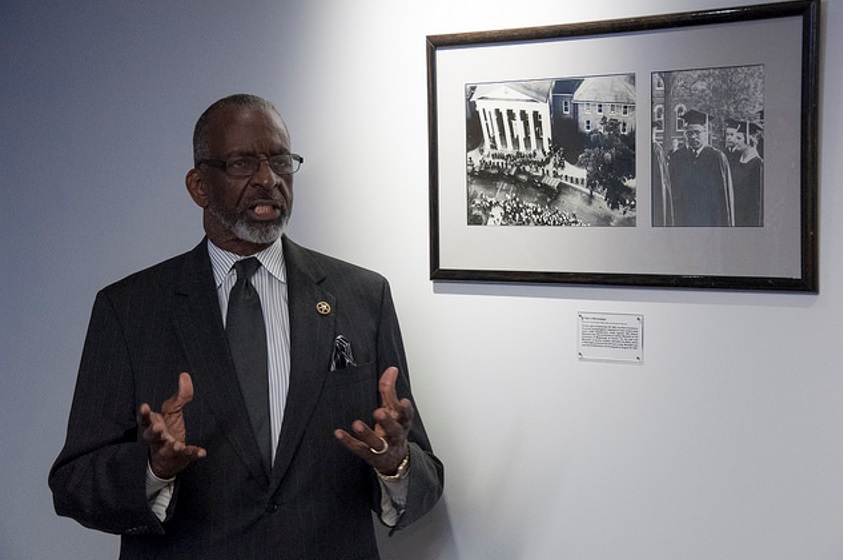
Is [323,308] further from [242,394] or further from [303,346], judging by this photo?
[242,394]

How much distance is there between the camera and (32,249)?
2.62 metres

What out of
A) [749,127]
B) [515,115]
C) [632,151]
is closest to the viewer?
[749,127]

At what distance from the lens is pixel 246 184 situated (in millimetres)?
1900

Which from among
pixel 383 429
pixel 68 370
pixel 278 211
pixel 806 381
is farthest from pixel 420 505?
pixel 68 370

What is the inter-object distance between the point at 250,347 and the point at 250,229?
22 cm

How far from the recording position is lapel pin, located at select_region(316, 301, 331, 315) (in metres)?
1.96

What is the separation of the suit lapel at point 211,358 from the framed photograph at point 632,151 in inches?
19.5

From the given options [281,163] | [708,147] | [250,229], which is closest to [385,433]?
[250,229]

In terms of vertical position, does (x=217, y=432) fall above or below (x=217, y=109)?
below

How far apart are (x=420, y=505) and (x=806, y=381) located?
74 cm

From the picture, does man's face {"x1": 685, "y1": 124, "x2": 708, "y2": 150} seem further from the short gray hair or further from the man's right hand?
the man's right hand

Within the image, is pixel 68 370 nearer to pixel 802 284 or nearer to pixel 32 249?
pixel 32 249

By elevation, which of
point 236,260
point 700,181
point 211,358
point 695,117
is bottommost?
point 211,358

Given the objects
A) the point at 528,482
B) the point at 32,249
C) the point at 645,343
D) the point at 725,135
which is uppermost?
the point at 725,135
